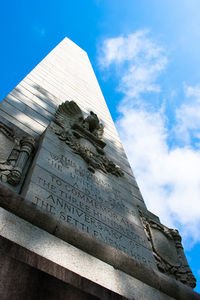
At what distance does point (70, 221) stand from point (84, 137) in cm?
350

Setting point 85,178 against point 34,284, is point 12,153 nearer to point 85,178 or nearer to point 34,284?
point 85,178

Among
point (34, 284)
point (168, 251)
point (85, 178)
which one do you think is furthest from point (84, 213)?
point (168, 251)

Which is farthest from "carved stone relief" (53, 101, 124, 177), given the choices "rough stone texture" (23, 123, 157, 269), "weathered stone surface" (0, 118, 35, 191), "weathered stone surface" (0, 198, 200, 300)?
"weathered stone surface" (0, 198, 200, 300)

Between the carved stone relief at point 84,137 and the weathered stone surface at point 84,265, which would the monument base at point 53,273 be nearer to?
the weathered stone surface at point 84,265

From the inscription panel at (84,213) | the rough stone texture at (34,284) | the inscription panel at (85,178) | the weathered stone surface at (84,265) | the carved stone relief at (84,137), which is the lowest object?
the rough stone texture at (34,284)

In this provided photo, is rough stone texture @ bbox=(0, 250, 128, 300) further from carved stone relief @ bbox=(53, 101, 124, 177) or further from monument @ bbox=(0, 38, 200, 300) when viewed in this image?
carved stone relief @ bbox=(53, 101, 124, 177)

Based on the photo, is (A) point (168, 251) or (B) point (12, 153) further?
(A) point (168, 251)

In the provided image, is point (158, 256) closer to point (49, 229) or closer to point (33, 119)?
point (49, 229)

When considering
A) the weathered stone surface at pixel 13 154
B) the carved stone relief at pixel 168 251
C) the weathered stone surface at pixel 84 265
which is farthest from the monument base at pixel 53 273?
the carved stone relief at pixel 168 251

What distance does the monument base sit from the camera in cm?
206

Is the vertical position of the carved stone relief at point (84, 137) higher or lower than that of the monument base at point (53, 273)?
higher

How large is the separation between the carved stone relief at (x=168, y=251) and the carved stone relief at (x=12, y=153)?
3.11 meters

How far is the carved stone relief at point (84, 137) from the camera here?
6.16 meters

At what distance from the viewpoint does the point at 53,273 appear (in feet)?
7.34
